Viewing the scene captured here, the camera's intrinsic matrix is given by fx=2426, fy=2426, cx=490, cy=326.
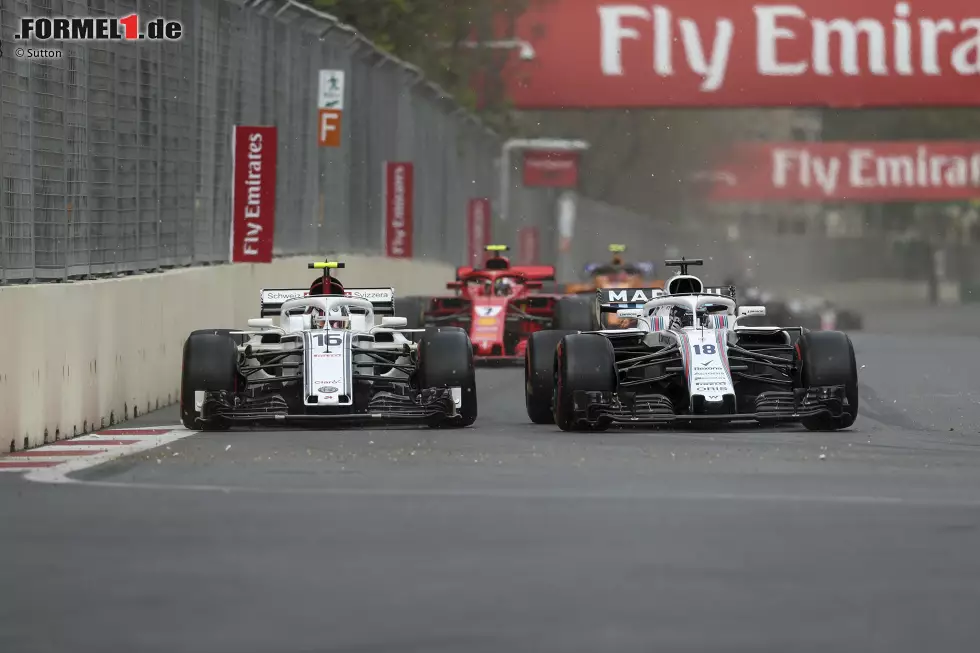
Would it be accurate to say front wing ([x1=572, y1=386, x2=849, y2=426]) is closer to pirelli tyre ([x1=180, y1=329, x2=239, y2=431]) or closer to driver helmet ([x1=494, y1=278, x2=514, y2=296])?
pirelli tyre ([x1=180, y1=329, x2=239, y2=431])

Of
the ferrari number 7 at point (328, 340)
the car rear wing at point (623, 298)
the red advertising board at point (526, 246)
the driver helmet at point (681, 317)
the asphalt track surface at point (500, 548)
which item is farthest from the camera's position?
the red advertising board at point (526, 246)

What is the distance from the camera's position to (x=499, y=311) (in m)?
27.6

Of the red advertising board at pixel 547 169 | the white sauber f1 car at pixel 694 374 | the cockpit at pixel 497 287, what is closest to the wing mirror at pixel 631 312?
the white sauber f1 car at pixel 694 374

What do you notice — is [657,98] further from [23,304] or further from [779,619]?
[779,619]

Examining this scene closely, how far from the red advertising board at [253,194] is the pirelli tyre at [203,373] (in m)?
7.44

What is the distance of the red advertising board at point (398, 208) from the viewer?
128 feet

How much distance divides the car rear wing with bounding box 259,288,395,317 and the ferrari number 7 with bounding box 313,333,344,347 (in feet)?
5.59

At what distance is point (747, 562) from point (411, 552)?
1.41 metres

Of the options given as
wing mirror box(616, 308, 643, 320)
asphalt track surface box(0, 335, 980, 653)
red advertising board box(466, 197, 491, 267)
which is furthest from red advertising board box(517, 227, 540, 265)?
asphalt track surface box(0, 335, 980, 653)

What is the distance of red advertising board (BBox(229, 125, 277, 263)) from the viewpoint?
2492 centimetres

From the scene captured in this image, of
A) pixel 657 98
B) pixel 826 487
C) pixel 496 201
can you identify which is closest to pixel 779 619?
pixel 826 487

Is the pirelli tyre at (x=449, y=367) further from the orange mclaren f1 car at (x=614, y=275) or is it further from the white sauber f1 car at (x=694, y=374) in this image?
the orange mclaren f1 car at (x=614, y=275)

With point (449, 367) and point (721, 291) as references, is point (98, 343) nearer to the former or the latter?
point (449, 367)

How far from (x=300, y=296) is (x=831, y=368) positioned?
4.41 meters
